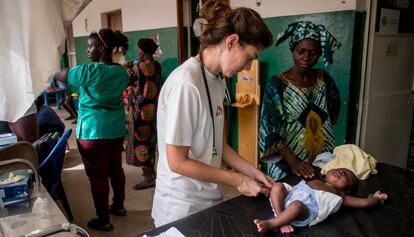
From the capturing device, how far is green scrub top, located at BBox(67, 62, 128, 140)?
2.21 m

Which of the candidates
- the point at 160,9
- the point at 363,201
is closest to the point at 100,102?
the point at 363,201

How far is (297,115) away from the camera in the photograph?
1.91 metres

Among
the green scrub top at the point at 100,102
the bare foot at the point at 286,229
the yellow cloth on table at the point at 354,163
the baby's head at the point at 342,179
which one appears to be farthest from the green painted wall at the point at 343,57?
the bare foot at the point at 286,229

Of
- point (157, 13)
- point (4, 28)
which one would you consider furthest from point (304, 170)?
point (157, 13)

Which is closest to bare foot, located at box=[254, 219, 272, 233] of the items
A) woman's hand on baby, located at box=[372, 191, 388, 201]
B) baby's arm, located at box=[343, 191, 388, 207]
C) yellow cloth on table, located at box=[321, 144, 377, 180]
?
baby's arm, located at box=[343, 191, 388, 207]

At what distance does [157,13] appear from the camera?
14.1ft

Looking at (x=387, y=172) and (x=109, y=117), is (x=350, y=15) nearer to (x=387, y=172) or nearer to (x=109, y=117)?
(x=387, y=172)

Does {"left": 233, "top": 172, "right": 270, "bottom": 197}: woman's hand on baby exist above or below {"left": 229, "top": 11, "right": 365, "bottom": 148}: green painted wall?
below

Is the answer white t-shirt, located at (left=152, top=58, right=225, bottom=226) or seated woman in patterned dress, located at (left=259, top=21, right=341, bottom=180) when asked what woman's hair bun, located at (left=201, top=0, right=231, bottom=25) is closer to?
white t-shirt, located at (left=152, top=58, right=225, bottom=226)

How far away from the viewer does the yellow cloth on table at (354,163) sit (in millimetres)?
1715

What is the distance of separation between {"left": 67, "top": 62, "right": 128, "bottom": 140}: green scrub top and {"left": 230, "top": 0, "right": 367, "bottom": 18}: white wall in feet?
4.60

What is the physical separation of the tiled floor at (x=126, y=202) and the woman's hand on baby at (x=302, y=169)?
1298 millimetres

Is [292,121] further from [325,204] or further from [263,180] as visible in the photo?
[325,204]

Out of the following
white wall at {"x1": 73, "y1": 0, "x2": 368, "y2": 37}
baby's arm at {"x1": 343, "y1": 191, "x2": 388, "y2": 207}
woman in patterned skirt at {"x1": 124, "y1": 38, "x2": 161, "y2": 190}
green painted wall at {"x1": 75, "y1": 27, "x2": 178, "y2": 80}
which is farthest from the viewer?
green painted wall at {"x1": 75, "y1": 27, "x2": 178, "y2": 80}
